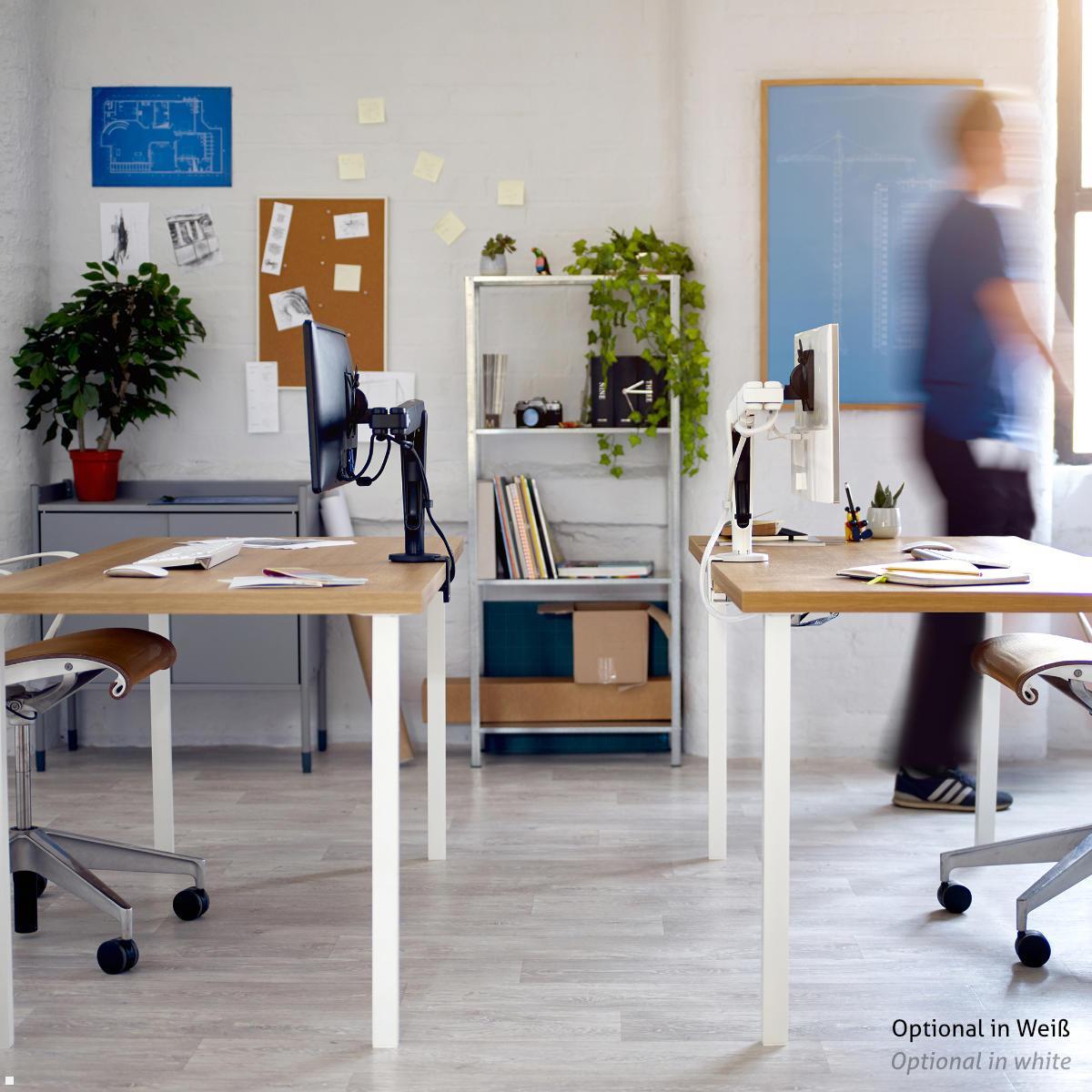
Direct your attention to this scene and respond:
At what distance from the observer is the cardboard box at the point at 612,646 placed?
4.00 meters

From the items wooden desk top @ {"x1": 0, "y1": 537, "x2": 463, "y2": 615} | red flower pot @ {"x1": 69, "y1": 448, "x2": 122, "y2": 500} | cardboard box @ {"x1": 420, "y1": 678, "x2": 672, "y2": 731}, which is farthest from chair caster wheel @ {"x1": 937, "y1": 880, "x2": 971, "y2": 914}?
red flower pot @ {"x1": 69, "y1": 448, "x2": 122, "y2": 500}

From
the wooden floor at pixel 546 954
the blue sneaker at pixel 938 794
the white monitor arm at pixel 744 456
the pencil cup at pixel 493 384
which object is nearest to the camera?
the wooden floor at pixel 546 954

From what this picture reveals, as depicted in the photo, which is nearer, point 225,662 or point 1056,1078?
point 1056,1078

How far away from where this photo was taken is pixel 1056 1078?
6.60 feet

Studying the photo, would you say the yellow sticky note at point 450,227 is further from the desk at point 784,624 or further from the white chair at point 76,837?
the desk at point 784,624

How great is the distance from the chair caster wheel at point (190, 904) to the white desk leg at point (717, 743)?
121 centimetres

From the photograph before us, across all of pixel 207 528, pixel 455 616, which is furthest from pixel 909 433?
pixel 207 528

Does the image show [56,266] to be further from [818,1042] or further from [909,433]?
[818,1042]

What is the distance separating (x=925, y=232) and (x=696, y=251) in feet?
2.33

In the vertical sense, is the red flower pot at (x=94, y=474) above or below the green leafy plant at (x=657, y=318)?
below

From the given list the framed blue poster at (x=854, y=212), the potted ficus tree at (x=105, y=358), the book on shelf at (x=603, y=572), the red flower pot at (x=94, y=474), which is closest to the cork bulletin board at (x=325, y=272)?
the potted ficus tree at (x=105, y=358)

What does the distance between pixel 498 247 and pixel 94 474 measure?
1.48 metres

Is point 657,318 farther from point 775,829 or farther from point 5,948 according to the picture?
point 5,948

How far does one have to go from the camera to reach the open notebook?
2248 mm
